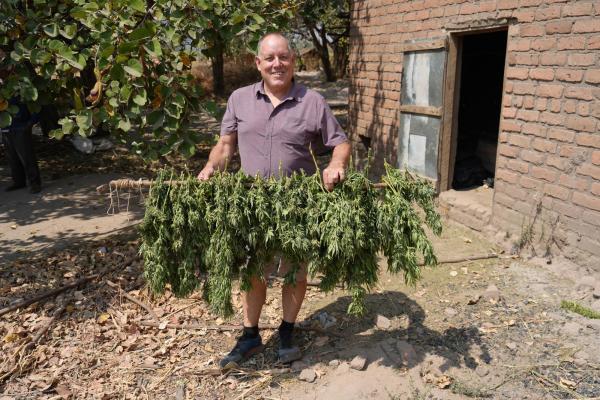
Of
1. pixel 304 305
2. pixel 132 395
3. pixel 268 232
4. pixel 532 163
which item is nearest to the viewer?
pixel 268 232

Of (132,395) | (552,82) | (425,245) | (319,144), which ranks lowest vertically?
(132,395)

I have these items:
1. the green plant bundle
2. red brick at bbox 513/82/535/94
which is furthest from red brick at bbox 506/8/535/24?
the green plant bundle

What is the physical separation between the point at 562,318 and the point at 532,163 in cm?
150

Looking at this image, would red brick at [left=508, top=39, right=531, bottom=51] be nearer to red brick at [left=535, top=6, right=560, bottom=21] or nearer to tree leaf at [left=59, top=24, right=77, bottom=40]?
red brick at [left=535, top=6, right=560, bottom=21]

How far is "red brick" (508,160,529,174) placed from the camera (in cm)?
461

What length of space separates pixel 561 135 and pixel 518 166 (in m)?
0.55

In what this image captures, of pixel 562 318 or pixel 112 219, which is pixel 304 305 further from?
pixel 112 219

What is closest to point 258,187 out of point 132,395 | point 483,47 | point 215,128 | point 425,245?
point 425,245

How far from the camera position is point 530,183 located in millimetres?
4570

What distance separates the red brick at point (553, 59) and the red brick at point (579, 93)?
24 centimetres

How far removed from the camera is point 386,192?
2791 millimetres

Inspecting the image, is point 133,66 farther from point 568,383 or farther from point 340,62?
point 340,62

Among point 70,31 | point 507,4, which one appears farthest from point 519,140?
point 70,31

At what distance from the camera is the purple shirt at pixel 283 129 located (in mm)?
2879
